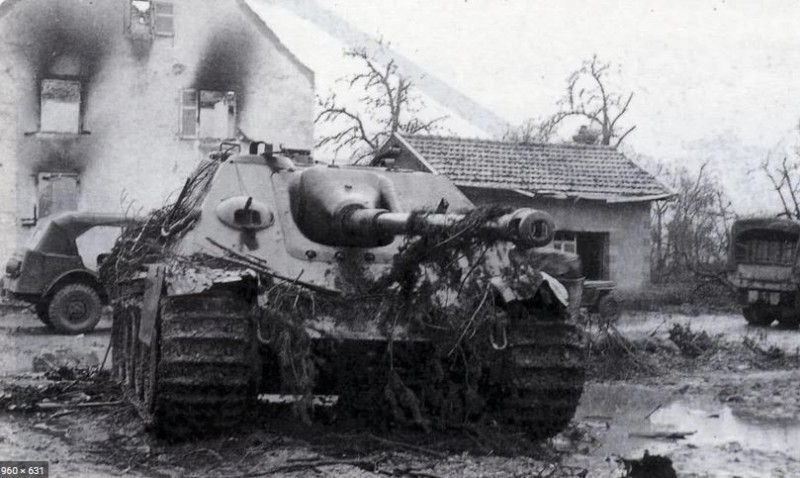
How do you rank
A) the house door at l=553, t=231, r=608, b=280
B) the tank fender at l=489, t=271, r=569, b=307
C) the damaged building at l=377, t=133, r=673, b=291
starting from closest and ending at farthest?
1. the tank fender at l=489, t=271, r=569, b=307
2. the damaged building at l=377, t=133, r=673, b=291
3. the house door at l=553, t=231, r=608, b=280

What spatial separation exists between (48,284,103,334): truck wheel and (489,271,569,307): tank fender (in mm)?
10247

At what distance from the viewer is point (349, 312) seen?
673 centimetres

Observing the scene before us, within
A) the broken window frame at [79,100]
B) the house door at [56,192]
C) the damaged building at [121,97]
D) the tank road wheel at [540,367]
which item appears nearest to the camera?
the tank road wheel at [540,367]

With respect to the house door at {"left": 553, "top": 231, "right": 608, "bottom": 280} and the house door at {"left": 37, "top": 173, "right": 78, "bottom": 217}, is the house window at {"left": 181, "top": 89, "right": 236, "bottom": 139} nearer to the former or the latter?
the house door at {"left": 37, "top": 173, "right": 78, "bottom": 217}

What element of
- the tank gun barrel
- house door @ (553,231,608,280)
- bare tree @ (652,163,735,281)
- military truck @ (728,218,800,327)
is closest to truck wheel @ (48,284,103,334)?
the tank gun barrel

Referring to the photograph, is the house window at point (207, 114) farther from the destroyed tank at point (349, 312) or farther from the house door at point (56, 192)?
the destroyed tank at point (349, 312)

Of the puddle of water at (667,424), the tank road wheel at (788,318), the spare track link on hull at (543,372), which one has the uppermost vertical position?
the spare track link on hull at (543,372)

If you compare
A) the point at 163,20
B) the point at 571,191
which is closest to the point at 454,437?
the point at 571,191

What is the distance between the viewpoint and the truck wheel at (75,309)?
15.6m

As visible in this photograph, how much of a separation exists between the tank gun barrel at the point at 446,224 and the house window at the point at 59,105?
18084mm

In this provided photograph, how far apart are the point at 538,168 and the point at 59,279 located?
36.7 ft

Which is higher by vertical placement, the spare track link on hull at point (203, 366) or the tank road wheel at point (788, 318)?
the spare track link on hull at point (203, 366)

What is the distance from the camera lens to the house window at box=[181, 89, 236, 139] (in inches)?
982

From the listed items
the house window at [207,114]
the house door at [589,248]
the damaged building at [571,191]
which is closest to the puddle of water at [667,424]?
the damaged building at [571,191]
